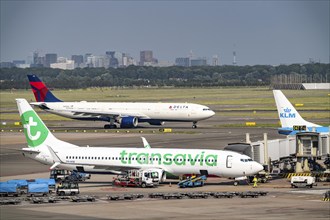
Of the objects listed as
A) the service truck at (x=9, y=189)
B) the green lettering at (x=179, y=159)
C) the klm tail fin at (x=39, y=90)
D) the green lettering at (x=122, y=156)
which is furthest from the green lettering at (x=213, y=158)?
the klm tail fin at (x=39, y=90)

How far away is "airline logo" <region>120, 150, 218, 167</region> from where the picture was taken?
85.9 m

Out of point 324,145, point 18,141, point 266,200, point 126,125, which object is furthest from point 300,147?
point 126,125

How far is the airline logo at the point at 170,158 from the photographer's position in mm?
85875

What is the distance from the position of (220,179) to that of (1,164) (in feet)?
98.5

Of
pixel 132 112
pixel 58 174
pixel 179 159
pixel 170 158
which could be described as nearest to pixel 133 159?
pixel 170 158

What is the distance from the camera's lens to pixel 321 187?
85750mm

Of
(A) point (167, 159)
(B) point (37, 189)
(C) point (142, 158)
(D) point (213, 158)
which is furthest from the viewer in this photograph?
(C) point (142, 158)

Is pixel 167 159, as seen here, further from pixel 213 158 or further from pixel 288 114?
pixel 288 114

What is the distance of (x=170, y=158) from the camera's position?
87.0m

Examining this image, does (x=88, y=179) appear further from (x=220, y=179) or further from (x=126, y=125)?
(x=126, y=125)

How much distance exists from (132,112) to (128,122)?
224cm

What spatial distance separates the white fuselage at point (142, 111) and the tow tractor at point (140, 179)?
78.4 metres

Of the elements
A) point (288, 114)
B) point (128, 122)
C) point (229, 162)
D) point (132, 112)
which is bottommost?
point (229, 162)

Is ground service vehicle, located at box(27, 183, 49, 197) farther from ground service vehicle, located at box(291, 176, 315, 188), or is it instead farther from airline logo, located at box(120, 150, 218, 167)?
ground service vehicle, located at box(291, 176, 315, 188)
